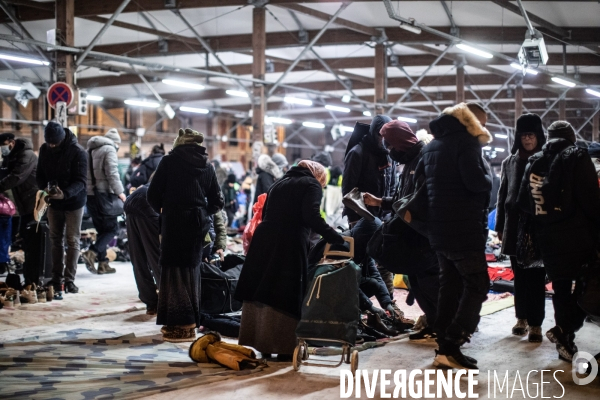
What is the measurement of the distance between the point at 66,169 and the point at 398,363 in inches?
160

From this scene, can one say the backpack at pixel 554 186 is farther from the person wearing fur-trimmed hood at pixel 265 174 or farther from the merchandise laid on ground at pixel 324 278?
the person wearing fur-trimmed hood at pixel 265 174

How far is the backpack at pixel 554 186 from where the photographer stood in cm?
432

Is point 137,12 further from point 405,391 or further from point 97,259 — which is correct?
point 405,391

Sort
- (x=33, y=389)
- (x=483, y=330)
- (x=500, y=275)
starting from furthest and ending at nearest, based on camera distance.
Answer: (x=500, y=275) < (x=483, y=330) < (x=33, y=389)

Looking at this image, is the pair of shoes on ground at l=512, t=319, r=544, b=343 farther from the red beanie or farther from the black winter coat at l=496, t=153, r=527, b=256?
the red beanie

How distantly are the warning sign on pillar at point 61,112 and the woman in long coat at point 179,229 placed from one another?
5.15m

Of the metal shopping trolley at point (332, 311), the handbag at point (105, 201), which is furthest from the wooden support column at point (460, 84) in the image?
the metal shopping trolley at point (332, 311)

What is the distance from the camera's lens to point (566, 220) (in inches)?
171

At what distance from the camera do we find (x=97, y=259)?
9242mm

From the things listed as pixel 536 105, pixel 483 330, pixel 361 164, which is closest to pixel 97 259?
pixel 361 164

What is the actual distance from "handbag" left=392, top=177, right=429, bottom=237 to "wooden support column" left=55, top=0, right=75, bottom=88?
7.87m

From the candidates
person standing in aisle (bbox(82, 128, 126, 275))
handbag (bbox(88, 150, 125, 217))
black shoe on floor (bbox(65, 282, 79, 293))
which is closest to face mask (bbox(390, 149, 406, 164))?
person standing in aisle (bbox(82, 128, 126, 275))

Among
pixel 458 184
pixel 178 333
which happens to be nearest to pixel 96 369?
pixel 178 333

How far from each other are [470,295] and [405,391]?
712 mm
